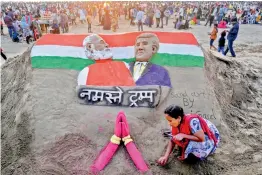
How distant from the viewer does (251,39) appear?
1144cm

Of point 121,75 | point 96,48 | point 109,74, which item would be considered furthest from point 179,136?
point 96,48

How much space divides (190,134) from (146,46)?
8.07ft

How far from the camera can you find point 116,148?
130 inches

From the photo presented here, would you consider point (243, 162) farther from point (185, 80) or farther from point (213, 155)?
point (185, 80)

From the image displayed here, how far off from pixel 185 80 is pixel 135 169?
1959 mm

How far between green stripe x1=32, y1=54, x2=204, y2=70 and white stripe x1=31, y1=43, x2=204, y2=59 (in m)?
0.09

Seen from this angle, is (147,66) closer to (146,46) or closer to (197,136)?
(146,46)

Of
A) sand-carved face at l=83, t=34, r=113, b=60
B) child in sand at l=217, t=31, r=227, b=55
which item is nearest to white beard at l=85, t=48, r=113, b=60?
sand-carved face at l=83, t=34, r=113, b=60

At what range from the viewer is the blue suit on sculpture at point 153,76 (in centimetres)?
430

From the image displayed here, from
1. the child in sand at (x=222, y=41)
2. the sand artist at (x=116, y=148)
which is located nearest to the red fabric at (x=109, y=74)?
the sand artist at (x=116, y=148)

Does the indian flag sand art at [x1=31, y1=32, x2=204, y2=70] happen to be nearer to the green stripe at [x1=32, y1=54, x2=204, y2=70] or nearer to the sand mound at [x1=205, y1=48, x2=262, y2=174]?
the green stripe at [x1=32, y1=54, x2=204, y2=70]

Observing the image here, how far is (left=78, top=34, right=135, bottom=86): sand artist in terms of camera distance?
4.29 m

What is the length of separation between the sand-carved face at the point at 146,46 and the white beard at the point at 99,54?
1.78ft

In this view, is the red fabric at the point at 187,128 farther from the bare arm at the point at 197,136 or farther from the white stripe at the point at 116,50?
the white stripe at the point at 116,50
